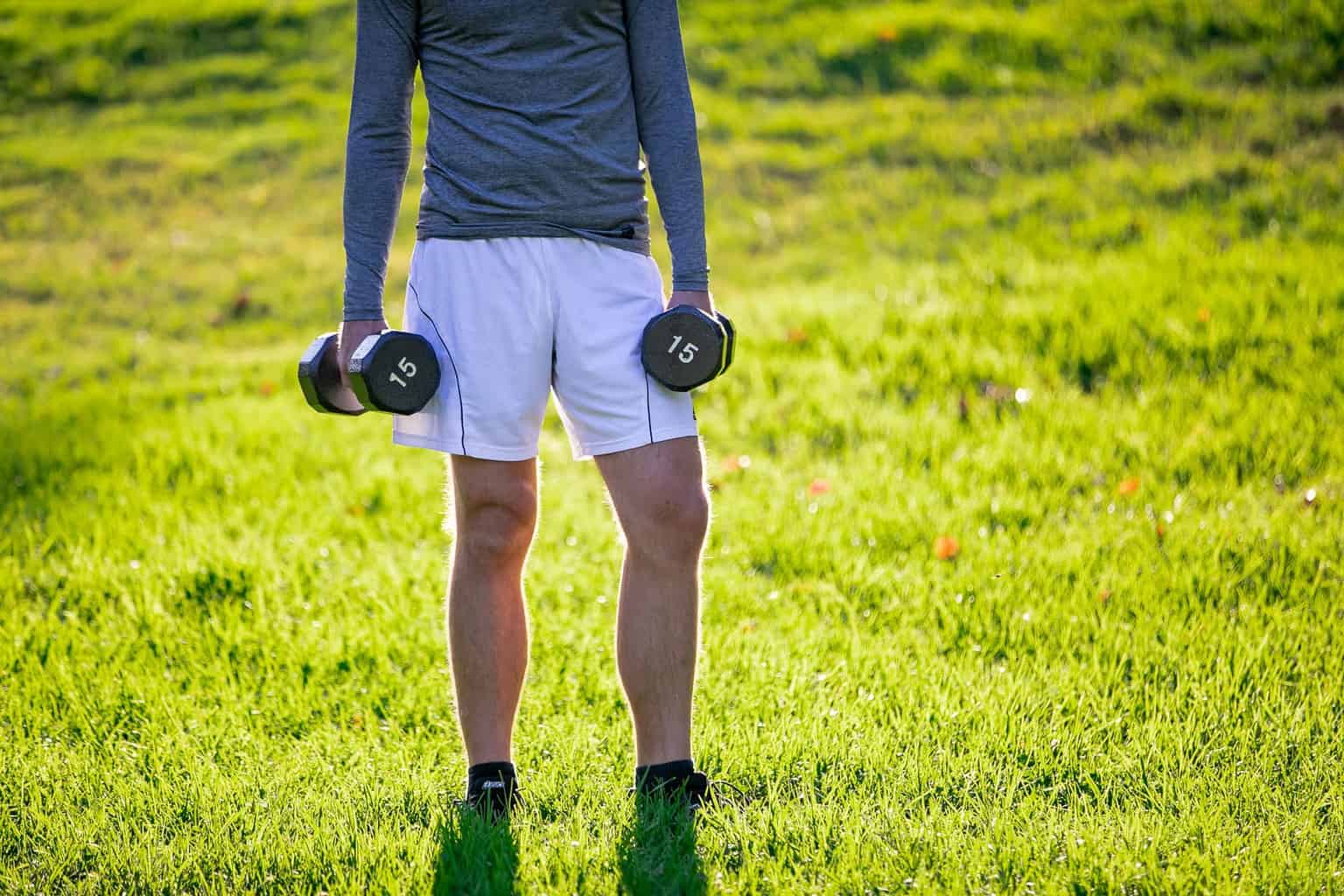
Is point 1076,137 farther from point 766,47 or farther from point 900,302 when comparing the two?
point 766,47

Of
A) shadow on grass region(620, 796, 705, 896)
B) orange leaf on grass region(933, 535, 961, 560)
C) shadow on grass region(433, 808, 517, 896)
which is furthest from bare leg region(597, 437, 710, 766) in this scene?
orange leaf on grass region(933, 535, 961, 560)

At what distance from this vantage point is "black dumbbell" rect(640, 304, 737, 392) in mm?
2688

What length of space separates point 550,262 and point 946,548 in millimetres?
2369

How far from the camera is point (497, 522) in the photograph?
287 centimetres

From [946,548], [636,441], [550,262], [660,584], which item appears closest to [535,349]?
[550,262]

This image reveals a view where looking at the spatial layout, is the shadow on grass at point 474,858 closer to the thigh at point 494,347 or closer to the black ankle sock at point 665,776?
the black ankle sock at point 665,776

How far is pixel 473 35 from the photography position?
2738 mm

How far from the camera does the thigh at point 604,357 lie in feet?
8.98

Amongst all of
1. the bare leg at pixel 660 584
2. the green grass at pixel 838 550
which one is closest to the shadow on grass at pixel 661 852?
the green grass at pixel 838 550

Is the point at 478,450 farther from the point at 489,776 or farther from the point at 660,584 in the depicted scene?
the point at 489,776

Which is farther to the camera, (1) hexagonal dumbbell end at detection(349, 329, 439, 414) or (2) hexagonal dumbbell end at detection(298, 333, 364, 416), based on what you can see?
(2) hexagonal dumbbell end at detection(298, 333, 364, 416)

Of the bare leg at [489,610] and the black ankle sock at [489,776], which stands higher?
the bare leg at [489,610]

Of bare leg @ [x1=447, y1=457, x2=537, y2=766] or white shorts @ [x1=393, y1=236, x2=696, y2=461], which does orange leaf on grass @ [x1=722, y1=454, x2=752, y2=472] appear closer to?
bare leg @ [x1=447, y1=457, x2=537, y2=766]

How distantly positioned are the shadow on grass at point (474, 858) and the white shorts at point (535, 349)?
32.4 inches
